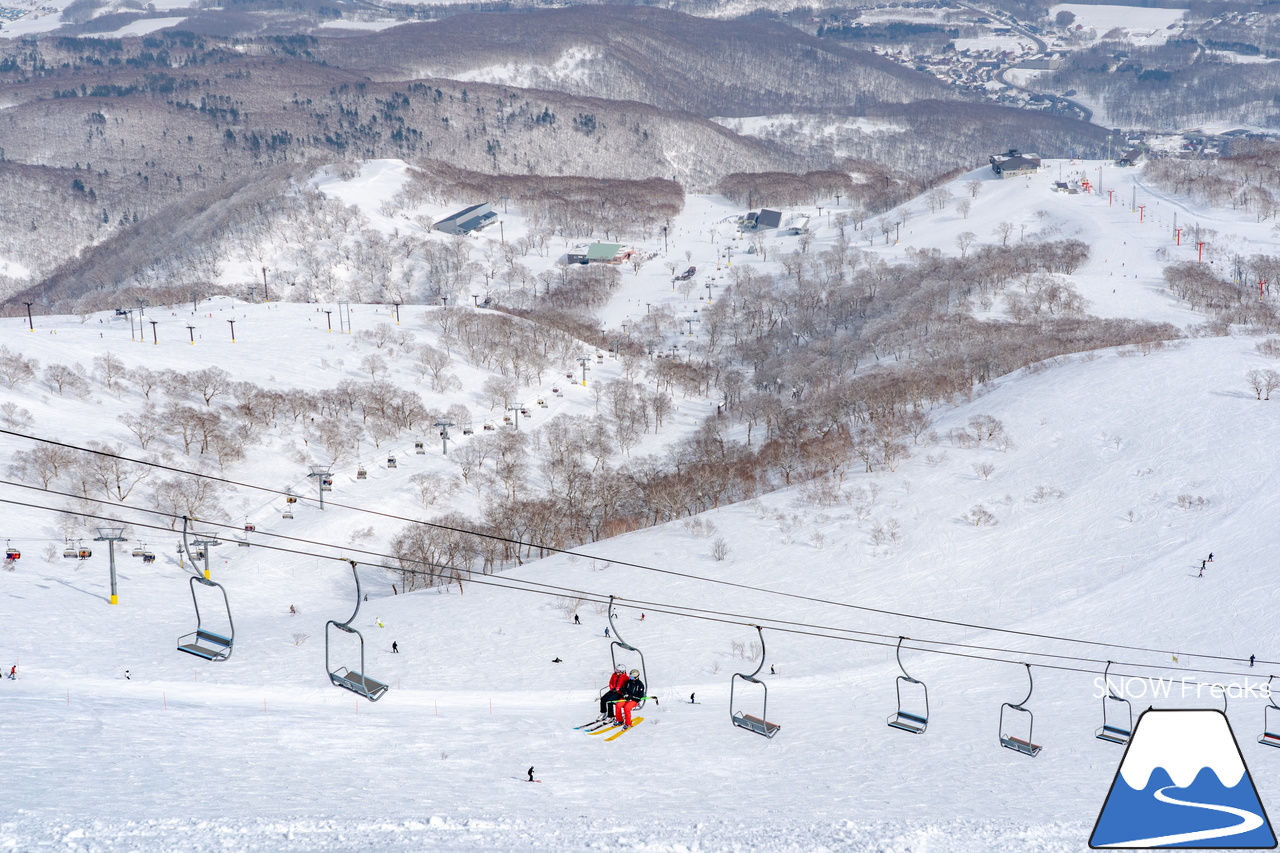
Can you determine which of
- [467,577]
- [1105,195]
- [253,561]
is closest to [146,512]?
[253,561]

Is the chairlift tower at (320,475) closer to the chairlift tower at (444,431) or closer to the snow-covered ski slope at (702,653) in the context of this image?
the snow-covered ski slope at (702,653)

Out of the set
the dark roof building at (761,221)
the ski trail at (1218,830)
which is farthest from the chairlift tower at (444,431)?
the dark roof building at (761,221)

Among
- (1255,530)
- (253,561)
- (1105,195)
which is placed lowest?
(253,561)

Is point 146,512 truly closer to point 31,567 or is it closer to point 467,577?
point 31,567

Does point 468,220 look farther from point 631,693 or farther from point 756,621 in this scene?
point 631,693

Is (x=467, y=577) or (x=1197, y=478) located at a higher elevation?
(x=1197, y=478)

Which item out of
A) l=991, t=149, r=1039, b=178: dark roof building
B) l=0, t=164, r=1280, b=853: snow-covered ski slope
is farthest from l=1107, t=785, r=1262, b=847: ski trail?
l=991, t=149, r=1039, b=178: dark roof building

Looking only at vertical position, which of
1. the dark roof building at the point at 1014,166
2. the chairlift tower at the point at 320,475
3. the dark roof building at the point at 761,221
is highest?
the dark roof building at the point at 1014,166

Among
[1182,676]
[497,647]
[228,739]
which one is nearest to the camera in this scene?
[228,739]
